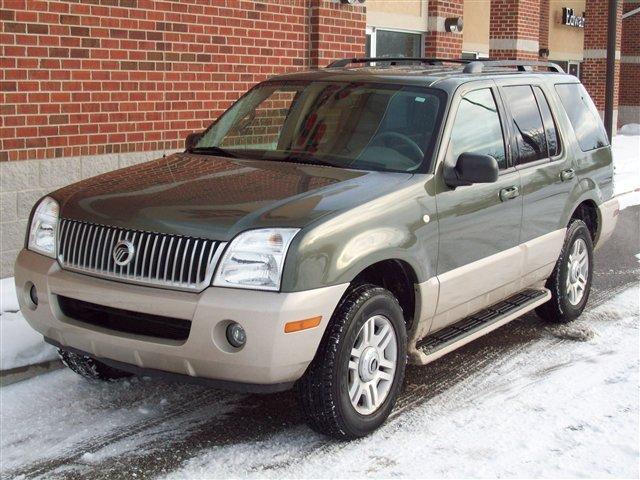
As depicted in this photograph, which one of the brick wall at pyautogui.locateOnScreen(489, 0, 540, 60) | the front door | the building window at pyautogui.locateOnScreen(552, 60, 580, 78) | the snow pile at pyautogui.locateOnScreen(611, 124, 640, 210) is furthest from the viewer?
the building window at pyautogui.locateOnScreen(552, 60, 580, 78)

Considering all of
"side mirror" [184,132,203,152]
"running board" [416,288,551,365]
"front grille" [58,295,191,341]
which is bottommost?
"running board" [416,288,551,365]

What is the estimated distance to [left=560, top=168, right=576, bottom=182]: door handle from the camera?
273 inches

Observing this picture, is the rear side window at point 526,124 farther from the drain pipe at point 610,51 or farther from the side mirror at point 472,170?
the drain pipe at point 610,51

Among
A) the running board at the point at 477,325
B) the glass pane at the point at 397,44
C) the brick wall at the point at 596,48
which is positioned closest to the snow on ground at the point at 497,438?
the running board at the point at 477,325

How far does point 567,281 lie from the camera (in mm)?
7270

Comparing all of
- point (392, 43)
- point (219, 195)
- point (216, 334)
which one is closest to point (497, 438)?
point (216, 334)

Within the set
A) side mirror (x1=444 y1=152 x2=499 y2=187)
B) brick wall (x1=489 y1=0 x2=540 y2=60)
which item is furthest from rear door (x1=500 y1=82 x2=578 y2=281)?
brick wall (x1=489 y1=0 x2=540 y2=60)

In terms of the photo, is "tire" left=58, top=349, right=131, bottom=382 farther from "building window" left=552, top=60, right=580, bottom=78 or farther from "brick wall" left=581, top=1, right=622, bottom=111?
"building window" left=552, top=60, right=580, bottom=78

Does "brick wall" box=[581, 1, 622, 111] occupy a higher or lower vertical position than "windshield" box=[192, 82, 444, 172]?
higher

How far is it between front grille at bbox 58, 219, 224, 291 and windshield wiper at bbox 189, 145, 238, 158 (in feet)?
4.29

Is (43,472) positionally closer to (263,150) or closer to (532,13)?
(263,150)

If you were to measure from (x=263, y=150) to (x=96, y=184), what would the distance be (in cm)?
Result: 110

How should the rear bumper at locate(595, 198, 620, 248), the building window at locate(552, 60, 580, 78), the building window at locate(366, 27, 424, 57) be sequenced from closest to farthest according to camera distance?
the rear bumper at locate(595, 198, 620, 248), the building window at locate(366, 27, 424, 57), the building window at locate(552, 60, 580, 78)

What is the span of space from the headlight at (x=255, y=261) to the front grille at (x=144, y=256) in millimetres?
61
